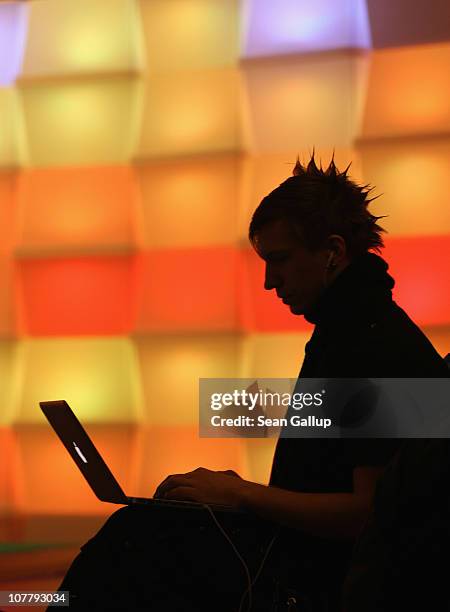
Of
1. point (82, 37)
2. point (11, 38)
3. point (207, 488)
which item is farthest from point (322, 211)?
point (11, 38)

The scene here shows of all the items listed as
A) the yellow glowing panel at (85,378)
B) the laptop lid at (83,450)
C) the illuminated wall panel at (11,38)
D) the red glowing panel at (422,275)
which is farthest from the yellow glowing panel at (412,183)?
the laptop lid at (83,450)

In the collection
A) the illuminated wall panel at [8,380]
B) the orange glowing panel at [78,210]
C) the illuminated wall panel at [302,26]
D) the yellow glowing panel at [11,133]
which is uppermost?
the illuminated wall panel at [302,26]

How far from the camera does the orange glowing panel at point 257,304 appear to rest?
3301mm

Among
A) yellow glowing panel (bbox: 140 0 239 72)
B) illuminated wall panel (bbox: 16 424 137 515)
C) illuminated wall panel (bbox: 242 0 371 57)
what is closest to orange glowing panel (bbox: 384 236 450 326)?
illuminated wall panel (bbox: 242 0 371 57)

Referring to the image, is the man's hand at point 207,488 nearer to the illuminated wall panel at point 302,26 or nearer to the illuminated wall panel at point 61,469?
the illuminated wall panel at point 61,469

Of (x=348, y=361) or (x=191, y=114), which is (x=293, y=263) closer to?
(x=348, y=361)

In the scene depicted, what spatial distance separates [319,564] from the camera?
128 cm

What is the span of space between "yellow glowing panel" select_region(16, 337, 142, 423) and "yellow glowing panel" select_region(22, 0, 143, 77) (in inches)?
44.5

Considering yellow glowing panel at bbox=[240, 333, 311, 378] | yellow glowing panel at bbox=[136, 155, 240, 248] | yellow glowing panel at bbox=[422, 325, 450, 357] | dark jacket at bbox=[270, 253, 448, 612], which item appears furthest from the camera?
yellow glowing panel at bbox=[136, 155, 240, 248]

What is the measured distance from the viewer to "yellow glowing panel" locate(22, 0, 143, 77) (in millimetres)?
3547

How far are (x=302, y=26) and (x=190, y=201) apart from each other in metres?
0.80

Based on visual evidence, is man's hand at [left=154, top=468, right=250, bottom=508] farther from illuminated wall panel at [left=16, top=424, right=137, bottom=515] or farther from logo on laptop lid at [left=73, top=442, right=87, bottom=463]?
illuminated wall panel at [left=16, top=424, right=137, bottom=515]

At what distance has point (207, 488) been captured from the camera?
131 cm

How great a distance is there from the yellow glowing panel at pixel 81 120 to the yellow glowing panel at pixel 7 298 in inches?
17.2
